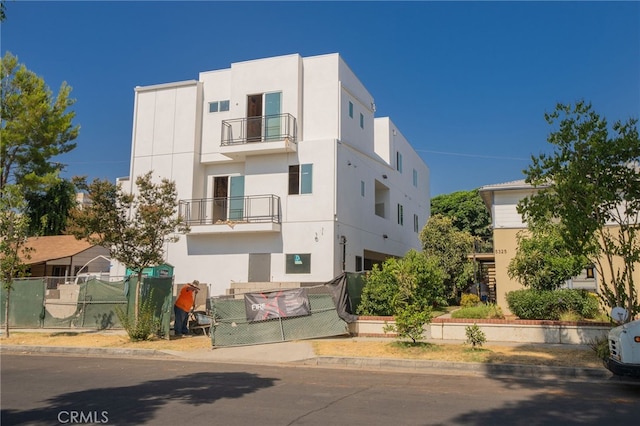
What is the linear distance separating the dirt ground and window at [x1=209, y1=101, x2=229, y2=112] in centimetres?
1179

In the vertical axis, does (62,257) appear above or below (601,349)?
above

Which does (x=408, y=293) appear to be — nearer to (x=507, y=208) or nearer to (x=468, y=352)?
(x=468, y=352)

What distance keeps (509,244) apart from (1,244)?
18.1 m

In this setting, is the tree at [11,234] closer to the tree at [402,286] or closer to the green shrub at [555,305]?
the tree at [402,286]

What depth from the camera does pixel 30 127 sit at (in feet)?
92.3

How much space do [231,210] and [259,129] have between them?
12.8 feet

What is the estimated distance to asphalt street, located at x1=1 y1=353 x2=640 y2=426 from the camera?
6395mm

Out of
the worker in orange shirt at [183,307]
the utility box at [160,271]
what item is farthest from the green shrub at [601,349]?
the utility box at [160,271]

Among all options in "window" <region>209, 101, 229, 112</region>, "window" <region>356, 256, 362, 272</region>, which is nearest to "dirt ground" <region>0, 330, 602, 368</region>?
"window" <region>356, 256, 362, 272</region>

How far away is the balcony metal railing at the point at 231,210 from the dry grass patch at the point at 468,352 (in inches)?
351

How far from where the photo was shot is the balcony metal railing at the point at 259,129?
2169 cm

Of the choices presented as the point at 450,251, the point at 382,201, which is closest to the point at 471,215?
the point at 382,201

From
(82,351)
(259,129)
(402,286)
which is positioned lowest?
(82,351)

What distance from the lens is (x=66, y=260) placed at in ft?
98.4
